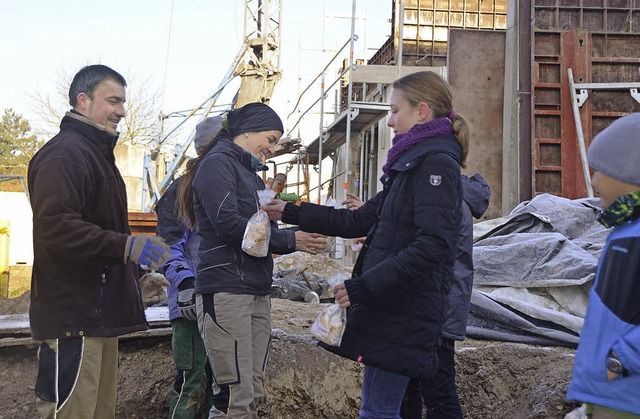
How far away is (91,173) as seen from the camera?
3035mm

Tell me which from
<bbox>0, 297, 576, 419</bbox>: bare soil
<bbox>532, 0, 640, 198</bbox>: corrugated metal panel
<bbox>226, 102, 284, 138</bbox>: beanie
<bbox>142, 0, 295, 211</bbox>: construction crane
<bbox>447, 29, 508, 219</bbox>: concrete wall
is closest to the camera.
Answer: <bbox>226, 102, 284, 138</bbox>: beanie

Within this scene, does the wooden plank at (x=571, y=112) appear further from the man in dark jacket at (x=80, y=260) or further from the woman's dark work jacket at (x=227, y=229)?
the man in dark jacket at (x=80, y=260)

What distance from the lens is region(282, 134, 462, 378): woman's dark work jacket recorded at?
2.63 m

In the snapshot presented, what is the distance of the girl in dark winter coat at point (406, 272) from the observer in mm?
2633

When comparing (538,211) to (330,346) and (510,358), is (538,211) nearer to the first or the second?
(510,358)

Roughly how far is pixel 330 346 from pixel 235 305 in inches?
23.5

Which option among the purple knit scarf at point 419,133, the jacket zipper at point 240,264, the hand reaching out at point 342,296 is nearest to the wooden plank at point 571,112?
the purple knit scarf at point 419,133

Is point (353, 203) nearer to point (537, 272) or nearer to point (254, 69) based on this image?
point (537, 272)

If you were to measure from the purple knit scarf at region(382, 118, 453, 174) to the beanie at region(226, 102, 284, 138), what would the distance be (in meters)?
0.89

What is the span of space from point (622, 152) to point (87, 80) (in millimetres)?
2256

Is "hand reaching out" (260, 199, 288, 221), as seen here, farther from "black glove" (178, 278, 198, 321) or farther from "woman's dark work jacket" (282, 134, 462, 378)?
"black glove" (178, 278, 198, 321)

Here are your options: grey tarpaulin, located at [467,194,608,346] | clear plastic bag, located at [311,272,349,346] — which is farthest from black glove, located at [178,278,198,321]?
grey tarpaulin, located at [467,194,608,346]

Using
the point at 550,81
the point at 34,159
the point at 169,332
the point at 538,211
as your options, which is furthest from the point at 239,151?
the point at 550,81

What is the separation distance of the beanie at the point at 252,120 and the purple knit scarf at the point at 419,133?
0.89 meters
